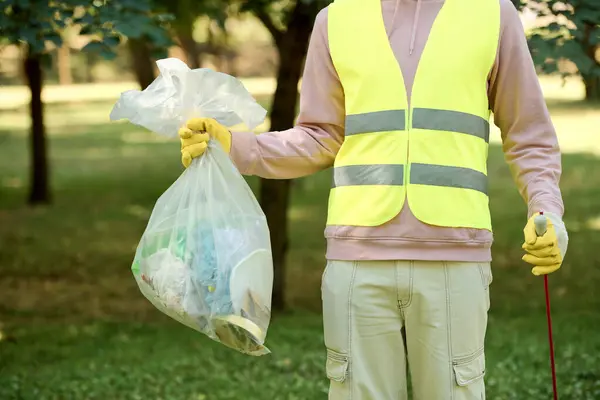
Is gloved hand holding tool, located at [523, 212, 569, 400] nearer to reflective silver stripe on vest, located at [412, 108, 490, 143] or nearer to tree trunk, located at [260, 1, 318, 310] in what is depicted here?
reflective silver stripe on vest, located at [412, 108, 490, 143]

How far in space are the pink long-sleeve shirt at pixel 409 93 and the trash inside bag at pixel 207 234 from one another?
9 cm

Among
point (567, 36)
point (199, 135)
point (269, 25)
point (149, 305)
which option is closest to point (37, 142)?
point (149, 305)

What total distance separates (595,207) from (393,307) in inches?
409

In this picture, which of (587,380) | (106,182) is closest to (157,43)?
(587,380)

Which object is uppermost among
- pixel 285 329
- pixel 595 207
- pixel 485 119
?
pixel 485 119

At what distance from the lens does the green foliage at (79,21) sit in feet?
16.7

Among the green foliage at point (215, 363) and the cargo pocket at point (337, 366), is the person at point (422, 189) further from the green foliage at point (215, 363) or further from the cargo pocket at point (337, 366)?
the green foliage at point (215, 363)

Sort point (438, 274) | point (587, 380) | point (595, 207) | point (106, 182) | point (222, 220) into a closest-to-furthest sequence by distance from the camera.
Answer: point (438, 274) → point (222, 220) → point (587, 380) → point (595, 207) → point (106, 182)

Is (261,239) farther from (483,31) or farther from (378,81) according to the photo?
(483,31)

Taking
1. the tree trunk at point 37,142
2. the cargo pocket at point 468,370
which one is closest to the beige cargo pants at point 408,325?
the cargo pocket at point 468,370

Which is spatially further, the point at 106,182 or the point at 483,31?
the point at 106,182

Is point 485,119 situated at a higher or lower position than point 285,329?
higher

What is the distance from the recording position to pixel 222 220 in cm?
258

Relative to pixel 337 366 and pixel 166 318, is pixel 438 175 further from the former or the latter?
pixel 166 318
